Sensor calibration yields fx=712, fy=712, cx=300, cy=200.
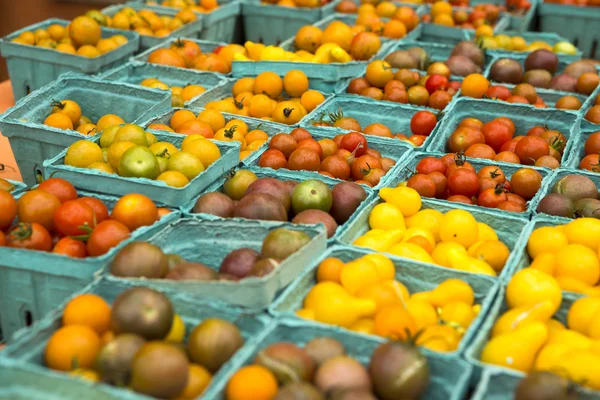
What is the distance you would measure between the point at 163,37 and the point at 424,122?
187 centimetres

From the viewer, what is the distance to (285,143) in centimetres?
298

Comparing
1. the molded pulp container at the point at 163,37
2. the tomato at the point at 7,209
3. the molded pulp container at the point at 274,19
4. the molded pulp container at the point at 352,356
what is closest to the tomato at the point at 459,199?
the molded pulp container at the point at 352,356

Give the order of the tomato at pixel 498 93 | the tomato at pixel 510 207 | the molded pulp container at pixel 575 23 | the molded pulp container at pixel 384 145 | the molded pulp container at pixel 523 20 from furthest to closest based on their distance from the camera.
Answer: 1. the molded pulp container at pixel 575 23
2. the molded pulp container at pixel 523 20
3. the tomato at pixel 498 93
4. the molded pulp container at pixel 384 145
5. the tomato at pixel 510 207

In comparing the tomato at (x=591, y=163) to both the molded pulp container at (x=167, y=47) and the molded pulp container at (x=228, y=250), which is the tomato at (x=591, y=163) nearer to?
the molded pulp container at (x=228, y=250)

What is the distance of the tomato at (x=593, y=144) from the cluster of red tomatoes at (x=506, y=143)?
104 millimetres

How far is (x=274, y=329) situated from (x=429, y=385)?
16.7 inches

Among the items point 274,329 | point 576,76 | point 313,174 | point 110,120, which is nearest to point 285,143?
point 313,174

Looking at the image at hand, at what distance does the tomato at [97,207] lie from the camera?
2.39m

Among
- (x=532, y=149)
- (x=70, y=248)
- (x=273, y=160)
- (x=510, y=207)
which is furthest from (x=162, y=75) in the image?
(x=510, y=207)

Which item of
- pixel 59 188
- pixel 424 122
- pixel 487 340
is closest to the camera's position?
pixel 487 340

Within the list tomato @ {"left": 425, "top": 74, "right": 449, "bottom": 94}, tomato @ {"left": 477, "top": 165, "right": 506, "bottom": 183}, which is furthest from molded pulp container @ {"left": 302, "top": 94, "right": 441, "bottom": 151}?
tomato @ {"left": 477, "top": 165, "right": 506, "bottom": 183}

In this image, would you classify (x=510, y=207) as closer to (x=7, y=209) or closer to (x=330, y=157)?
(x=330, y=157)

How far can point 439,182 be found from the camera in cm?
282

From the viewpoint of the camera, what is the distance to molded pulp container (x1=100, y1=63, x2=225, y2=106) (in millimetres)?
3867
